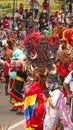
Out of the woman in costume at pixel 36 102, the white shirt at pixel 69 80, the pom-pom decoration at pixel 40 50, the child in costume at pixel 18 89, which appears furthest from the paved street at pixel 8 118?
the woman in costume at pixel 36 102

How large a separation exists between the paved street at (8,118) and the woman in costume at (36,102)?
2113mm

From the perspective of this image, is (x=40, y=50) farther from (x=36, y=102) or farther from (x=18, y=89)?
(x=18, y=89)

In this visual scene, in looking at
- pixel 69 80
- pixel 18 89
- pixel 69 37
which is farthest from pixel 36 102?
pixel 69 37

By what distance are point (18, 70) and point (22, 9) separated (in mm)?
14933

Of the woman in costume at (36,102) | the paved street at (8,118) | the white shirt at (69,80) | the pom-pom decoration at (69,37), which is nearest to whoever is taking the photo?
the woman in costume at (36,102)

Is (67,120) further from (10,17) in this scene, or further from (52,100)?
(10,17)

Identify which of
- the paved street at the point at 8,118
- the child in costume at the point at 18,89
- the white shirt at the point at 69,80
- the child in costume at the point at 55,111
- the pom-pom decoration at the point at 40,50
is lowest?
the paved street at the point at 8,118

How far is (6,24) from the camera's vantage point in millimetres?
21203

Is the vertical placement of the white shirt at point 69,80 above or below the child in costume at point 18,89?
above

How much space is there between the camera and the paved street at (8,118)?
27.1ft

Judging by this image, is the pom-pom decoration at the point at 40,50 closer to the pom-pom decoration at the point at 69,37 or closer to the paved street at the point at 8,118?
the paved street at the point at 8,118

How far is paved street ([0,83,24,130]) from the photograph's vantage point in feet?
27.1

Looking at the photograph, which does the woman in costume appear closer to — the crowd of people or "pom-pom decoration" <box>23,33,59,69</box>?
the crowd of people

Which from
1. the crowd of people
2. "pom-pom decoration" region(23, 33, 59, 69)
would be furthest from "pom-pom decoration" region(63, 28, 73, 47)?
"pom-pom decoration" region(23, 33, 59, 69)
